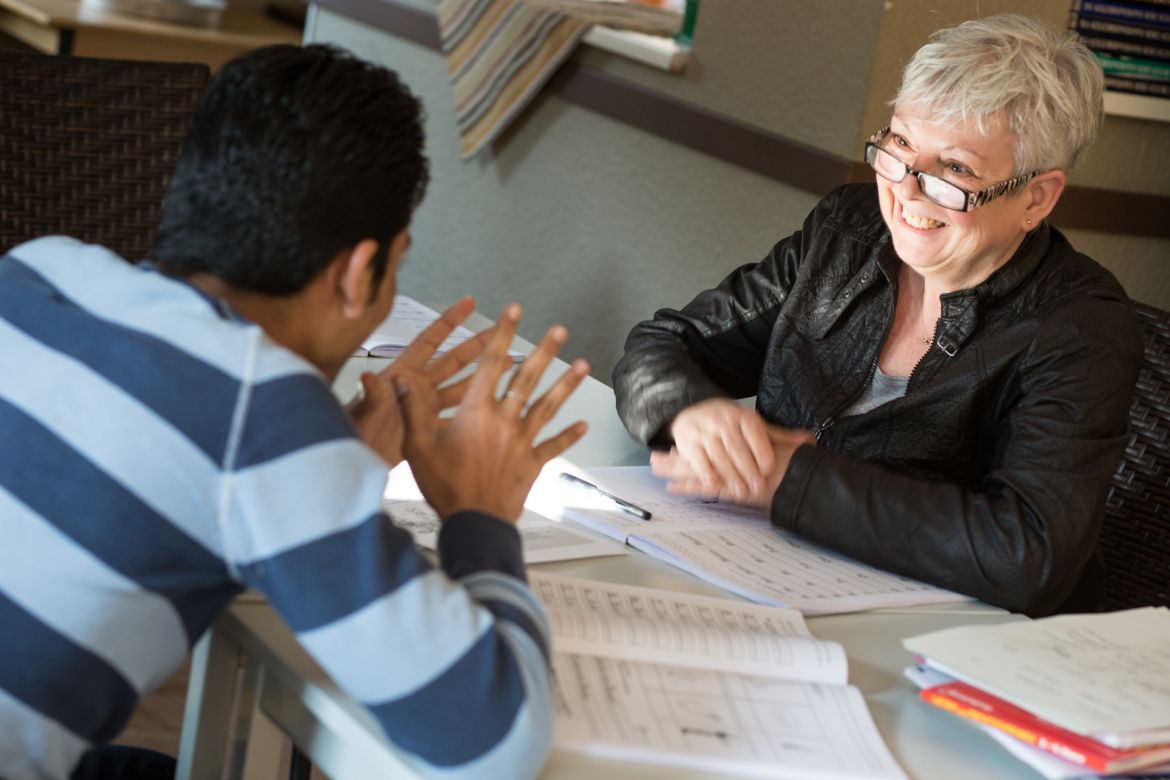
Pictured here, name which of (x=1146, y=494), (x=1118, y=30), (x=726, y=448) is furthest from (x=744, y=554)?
(x=1118, y=30)

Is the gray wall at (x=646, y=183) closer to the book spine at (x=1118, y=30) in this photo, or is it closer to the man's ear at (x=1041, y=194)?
the book spine at (x=1118, y=30)

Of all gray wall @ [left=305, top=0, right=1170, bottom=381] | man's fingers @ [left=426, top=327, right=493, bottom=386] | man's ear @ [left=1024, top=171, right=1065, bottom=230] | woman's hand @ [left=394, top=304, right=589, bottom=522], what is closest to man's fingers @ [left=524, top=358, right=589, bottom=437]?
woman's hand @ [left=394, top=304, right=589, bottom=522]

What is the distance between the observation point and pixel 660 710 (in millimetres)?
1050

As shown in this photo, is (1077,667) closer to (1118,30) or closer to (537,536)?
(537,536)

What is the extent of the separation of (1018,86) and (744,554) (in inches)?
25.3

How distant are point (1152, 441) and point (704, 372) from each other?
64 cm

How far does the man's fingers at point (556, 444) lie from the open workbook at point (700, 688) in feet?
0.43

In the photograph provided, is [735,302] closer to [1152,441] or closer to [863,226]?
[863,226]

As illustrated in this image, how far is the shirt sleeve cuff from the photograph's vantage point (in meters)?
1.00

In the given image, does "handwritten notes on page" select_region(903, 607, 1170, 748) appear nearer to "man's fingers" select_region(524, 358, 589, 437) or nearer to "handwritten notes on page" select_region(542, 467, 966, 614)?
"handwritten notes on page" select_region(542, 467, 966, 614)

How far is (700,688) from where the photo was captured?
3.60 ft

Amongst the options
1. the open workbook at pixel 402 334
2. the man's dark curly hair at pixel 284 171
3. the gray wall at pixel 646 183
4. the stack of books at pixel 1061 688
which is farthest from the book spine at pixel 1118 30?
the man's dark curly hair at pixel 284 171

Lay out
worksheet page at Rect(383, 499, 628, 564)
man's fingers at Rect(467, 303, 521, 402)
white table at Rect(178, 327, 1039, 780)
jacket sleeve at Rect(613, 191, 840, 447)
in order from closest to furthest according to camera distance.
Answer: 1. white table at Rect(178, 327, 1039, 780)
2. man's fingers at Rect(467, 303, 521, 402)
3. worksheet page at Rect(383, 499, 628, 564)
4. jacket sleeve at Rect(613, 191, 840, 447)

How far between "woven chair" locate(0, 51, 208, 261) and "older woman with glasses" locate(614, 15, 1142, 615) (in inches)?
34.5
